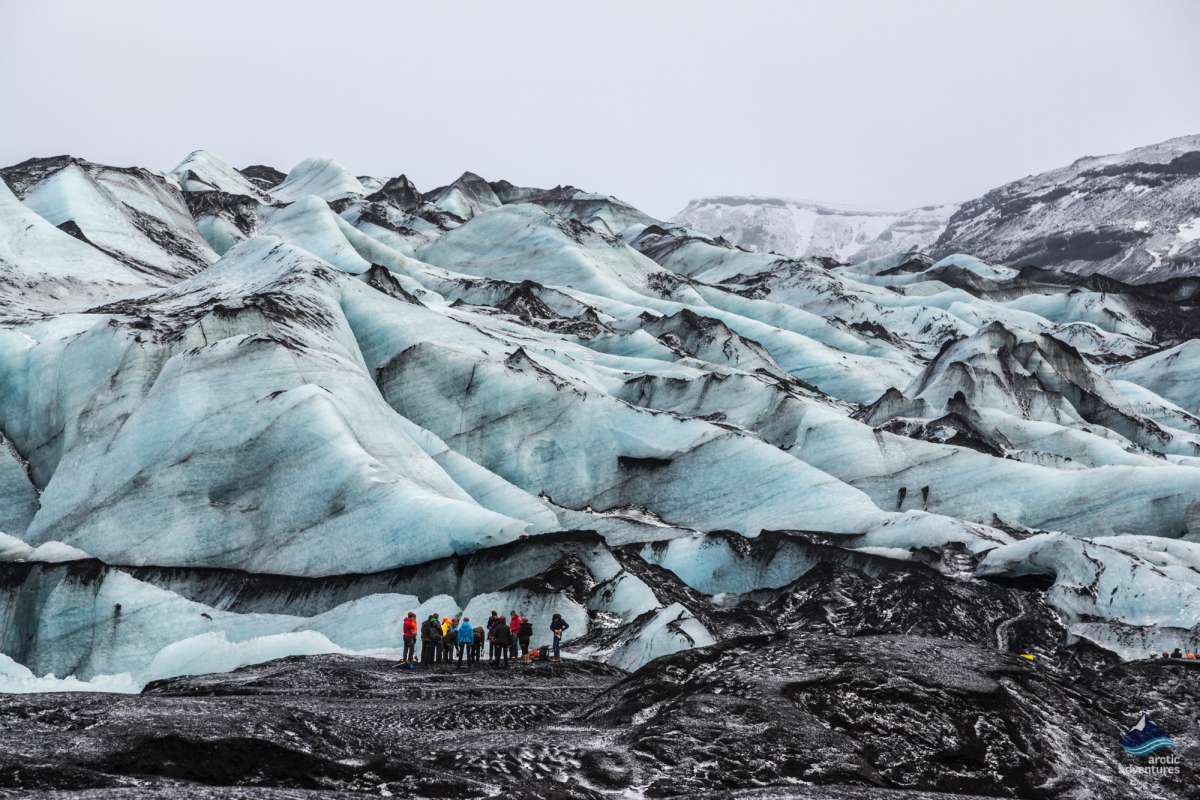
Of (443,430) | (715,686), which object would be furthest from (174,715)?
(443,430)

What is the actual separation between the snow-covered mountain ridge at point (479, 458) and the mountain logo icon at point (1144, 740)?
34.9ft

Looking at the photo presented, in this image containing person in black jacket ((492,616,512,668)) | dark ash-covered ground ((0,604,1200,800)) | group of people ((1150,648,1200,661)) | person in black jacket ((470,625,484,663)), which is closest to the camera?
dark ash-covered ground ((0,604,1200,800))

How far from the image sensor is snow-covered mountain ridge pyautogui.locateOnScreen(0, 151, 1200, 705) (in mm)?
31219

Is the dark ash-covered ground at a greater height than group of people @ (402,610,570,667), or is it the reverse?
the dark ash-covered ground

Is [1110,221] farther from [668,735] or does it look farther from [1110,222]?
[668,735]

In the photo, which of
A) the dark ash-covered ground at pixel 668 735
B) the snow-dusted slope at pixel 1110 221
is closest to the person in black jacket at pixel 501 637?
the dark ash-covered ground at pixel 668 735

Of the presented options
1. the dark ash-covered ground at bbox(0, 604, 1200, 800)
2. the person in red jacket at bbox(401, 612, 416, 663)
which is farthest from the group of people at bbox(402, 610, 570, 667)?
the dark ash-covered ground at bbox(0, 604, 1200, 800)

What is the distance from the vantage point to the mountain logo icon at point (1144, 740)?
15.2 meters

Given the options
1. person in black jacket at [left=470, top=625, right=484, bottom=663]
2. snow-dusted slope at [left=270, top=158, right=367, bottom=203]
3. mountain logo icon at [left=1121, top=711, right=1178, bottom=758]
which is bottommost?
person in black jacket at [left=470, top=625, right=484, bottom=663]

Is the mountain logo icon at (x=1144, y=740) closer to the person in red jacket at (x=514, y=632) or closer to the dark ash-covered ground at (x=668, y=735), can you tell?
the dark ash-covered ground at (x=668, y=735)

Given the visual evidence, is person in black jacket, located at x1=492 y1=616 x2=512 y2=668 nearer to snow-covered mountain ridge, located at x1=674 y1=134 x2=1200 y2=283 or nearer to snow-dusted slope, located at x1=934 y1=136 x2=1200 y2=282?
snow-covered mountain ridge, located at x1=674 y1=134 x2=1200 y2=283

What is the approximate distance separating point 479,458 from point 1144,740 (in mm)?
32471

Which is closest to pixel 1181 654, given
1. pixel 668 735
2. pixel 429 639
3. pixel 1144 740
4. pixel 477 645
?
pixel 1144 740

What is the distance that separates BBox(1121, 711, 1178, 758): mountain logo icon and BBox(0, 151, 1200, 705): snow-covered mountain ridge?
1064 cm
